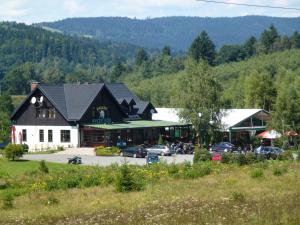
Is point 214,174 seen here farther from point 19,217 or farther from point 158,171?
point 19,217

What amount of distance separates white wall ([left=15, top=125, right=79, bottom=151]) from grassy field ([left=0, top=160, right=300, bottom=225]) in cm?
3776

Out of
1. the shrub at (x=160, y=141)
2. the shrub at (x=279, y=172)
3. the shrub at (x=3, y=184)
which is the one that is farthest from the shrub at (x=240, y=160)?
the shrub at (x=160, y=141)

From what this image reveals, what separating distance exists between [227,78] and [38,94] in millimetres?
71989

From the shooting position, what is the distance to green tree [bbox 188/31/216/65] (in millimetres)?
179125

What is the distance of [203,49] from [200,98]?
114 meters

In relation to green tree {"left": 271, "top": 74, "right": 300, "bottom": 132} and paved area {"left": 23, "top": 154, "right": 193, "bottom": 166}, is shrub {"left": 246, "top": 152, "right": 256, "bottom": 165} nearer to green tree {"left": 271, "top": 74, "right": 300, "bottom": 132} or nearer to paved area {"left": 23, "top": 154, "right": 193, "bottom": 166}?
paved area {"left": 23, "top": 154, "right": 193, "bottom": 166}

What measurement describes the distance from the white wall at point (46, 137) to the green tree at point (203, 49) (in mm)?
110838

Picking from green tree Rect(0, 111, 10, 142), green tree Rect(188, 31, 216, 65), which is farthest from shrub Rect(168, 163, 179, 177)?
green tree Rect(188, 31, 216, 65)

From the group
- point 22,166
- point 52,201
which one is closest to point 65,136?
point 22,166

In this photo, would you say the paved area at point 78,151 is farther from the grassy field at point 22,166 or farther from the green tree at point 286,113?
the green tree at point 286,113

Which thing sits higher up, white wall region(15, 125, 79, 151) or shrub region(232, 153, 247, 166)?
white wall region(15, 125, 79, 151)

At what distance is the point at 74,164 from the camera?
5041 centimetres

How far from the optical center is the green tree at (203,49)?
17912cm

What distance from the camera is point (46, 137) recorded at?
2736 inches
